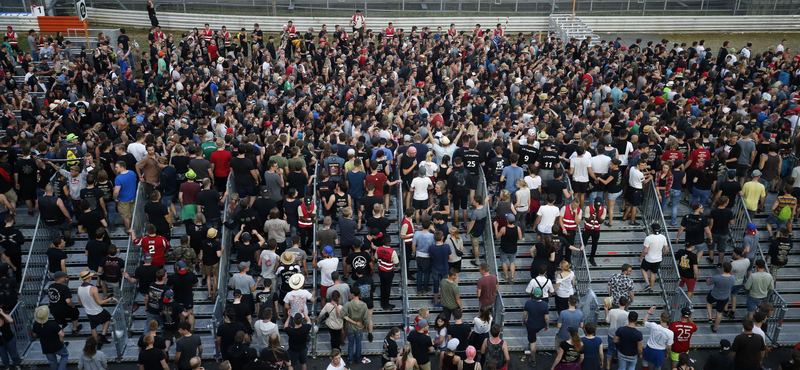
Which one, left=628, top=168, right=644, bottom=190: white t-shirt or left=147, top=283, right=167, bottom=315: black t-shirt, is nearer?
left=147, top=283, right=167, bottom=315: black t-shirt

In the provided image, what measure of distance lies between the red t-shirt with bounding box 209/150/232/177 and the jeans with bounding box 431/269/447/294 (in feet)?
15.9

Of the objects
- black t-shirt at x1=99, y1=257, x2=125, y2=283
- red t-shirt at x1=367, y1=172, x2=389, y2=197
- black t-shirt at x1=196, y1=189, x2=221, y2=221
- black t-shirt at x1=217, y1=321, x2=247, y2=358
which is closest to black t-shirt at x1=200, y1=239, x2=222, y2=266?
black t-shirt at x1=196, y1=189, x2=221, y2=221

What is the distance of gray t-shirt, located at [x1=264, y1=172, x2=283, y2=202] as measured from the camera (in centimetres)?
1443

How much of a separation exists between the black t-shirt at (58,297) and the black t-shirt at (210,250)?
7.96 ft

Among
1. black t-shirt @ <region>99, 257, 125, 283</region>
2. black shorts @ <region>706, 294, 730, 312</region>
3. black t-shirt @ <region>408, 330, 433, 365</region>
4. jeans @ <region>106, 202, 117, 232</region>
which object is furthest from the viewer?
jeans @ <region>106, 202, 117, 232</region>

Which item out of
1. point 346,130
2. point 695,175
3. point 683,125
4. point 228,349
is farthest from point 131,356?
point 683,125

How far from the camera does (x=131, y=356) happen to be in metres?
13.2

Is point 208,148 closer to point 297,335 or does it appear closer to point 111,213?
point 111,213

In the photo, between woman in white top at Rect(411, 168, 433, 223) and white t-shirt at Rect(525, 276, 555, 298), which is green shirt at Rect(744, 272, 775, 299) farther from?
woman in white top at Rect(411, 168, 433, 223)

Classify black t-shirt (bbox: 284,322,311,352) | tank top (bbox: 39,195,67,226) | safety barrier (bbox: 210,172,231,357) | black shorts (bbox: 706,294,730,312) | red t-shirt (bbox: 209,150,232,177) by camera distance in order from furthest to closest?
red t-shirt (bbox: 209,150,232,177) < tank top (bbox: 39,195,67,226) < black shorts (bbox: 706,294,730,312) < safety barrier (bbox: 210,172,231,357) < black t-shirt (bbox: 284,322,311,352)

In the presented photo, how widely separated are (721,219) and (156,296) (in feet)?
37.0

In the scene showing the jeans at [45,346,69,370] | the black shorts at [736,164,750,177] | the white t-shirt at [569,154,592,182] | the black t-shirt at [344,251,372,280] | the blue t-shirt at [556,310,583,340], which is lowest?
the jeans at [45,346,69,370]

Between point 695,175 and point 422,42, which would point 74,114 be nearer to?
point 422,42

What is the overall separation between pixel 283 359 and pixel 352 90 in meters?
10.7
